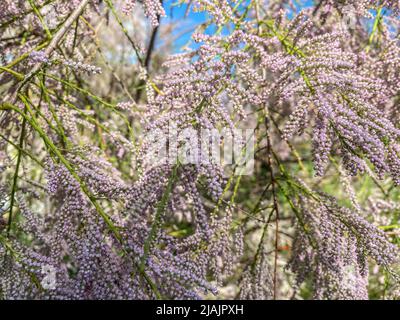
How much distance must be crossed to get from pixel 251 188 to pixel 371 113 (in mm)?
3846

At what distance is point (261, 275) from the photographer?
8.47 ft

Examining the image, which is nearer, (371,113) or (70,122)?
(371,113)

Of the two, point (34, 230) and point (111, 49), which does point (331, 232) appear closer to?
point (34, 230)

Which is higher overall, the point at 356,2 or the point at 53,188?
the point at 356,2

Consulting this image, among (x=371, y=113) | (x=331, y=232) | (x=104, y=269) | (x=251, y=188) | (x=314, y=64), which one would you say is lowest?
(x=104, y=269)

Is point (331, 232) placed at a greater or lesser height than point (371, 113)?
lesser

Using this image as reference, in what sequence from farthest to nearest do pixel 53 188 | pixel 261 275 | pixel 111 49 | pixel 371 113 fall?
pixel 111 49
pixel 261 275
pixel 371 113
pixel 53 188

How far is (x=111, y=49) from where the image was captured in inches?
239
